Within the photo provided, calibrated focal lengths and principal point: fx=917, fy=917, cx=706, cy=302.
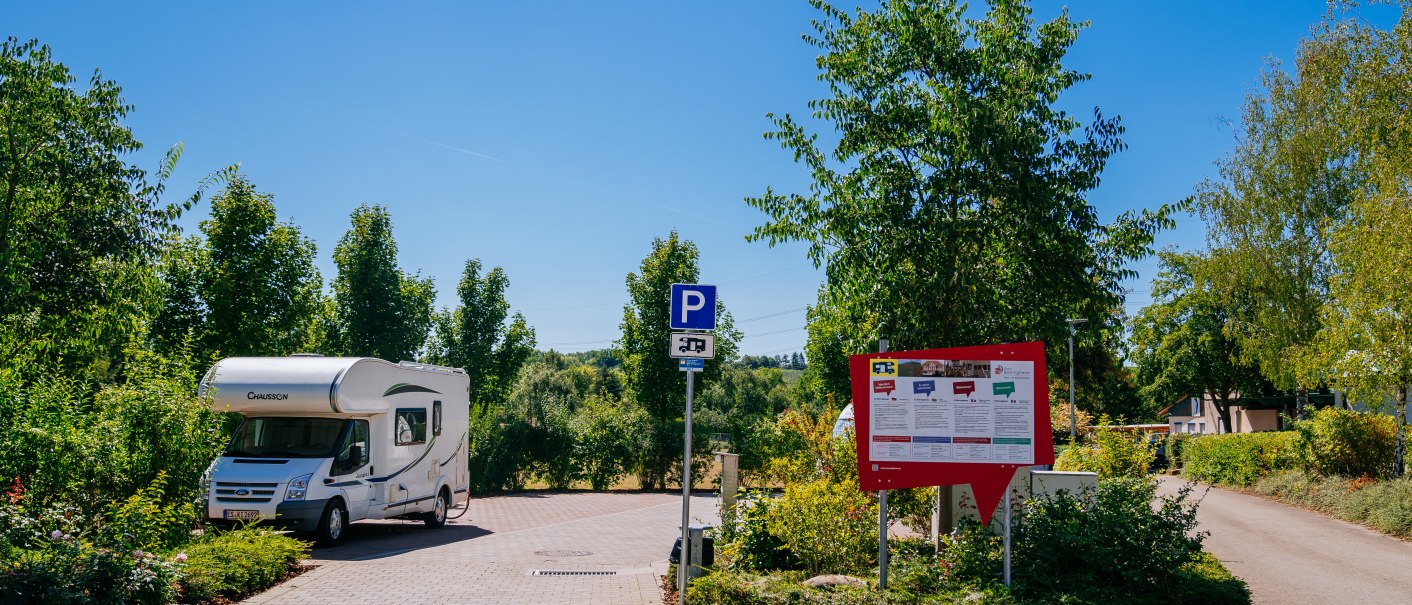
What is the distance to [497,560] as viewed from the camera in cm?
1255

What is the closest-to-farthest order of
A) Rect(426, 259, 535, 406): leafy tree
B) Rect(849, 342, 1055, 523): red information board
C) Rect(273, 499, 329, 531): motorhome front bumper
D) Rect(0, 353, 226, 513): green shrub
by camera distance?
1. Rect(849, 342, 1055, 523): red information board
2. Rect(0, 353, 226, 513): green shrub
3. Rect(273, 499, 329, 531): motorhome front bumper
4. Rect(426, 259, 535, 406): leafy tree

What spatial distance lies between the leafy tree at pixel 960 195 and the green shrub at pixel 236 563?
278 inches

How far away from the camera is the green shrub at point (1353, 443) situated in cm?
2045

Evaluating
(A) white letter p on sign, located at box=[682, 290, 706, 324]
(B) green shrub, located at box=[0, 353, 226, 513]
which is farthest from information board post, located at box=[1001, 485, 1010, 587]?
(B) green shrub, located at box=[0, 353, 226, 513]

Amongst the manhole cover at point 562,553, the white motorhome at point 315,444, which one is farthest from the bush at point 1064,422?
the white motorhome at point 315,444

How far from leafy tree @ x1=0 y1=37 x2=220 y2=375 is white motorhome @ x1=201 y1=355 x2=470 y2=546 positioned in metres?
1.82

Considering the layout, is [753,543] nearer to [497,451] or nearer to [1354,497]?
[1354,497]

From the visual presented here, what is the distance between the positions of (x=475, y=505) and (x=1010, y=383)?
18128 mm

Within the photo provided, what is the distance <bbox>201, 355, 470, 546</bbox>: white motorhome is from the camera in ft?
43.4

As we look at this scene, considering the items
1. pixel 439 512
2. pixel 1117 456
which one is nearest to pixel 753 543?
pixel 1117 456

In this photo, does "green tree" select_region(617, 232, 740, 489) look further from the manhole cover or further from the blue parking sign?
the blue parking sign

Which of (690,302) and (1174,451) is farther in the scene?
(1174,451)

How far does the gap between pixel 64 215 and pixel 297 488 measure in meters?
4.66

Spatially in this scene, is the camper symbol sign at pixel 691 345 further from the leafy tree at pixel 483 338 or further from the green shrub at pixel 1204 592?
the leafy tree at pixel 483 338
